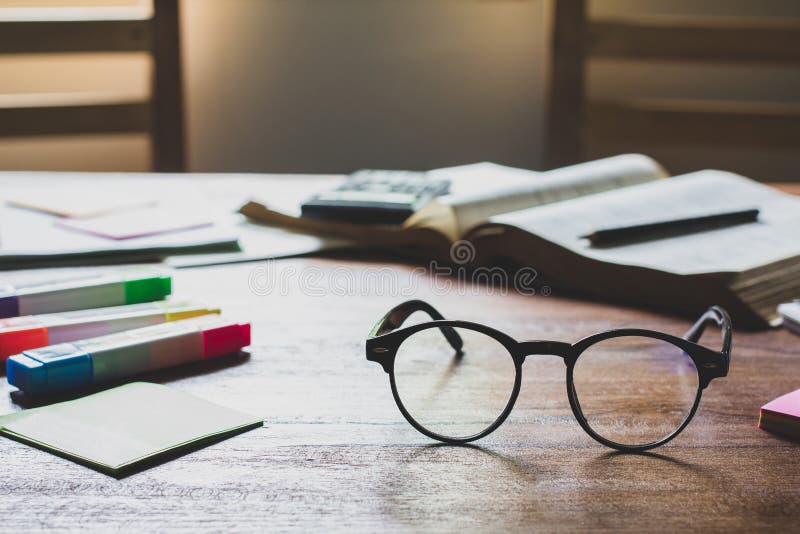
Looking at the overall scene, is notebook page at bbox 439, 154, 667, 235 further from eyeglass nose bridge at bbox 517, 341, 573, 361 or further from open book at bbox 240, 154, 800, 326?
eyeglass nose bridge at bbox 517, 341, 573, 361

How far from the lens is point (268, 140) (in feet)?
8.39

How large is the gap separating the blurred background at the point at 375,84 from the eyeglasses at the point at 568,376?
5.99ft

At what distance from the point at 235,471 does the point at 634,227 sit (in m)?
0.55

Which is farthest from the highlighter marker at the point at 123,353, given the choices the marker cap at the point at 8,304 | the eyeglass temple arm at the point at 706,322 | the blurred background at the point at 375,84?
the blurred background at the point at 375,84

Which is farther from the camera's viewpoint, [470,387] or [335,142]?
[335,142]

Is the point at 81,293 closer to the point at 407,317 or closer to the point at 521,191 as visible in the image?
the point at 407,317

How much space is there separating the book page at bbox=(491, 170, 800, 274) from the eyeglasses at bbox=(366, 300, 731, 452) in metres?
0.13

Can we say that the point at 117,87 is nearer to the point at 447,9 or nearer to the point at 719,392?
the point at 447,9

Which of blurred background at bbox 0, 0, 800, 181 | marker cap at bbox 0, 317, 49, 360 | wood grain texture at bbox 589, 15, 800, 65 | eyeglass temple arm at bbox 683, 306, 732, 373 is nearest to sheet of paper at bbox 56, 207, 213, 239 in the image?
marker cap at bbox 0, 317, 49, 360

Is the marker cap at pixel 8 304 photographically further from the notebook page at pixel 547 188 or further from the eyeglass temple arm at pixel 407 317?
the notebook page at pixel 547 188

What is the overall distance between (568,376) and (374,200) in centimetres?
54

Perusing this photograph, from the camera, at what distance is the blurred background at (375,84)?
246 cm

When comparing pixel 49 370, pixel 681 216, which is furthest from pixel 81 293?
pixel 681 216

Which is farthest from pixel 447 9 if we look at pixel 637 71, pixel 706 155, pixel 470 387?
pixel 470 387
